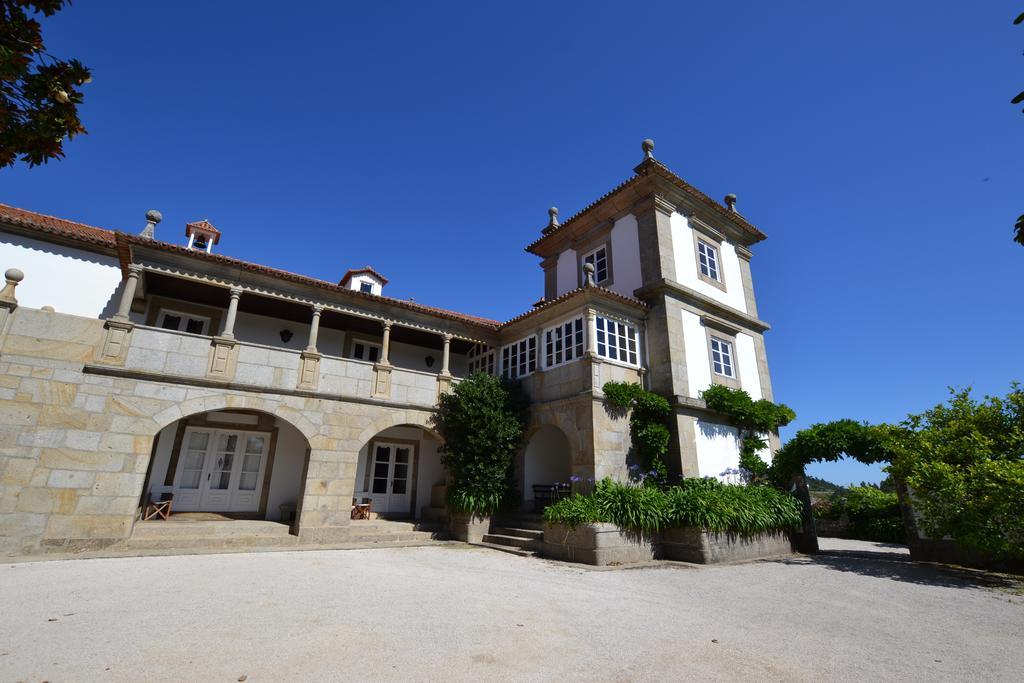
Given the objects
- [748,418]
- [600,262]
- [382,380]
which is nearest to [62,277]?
[382,380]

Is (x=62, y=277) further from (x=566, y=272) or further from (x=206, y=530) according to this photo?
(x=566, y=272)

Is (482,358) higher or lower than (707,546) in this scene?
higher

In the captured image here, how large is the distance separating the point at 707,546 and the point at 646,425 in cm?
308

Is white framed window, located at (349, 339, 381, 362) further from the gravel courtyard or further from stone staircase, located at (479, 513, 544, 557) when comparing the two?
the gravel courtyard

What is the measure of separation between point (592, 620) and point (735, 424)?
32.2ft

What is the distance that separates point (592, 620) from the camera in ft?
16.5

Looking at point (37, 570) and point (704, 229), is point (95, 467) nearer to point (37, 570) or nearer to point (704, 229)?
point (37, 570)

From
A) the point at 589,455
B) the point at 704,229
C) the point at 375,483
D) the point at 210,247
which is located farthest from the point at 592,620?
the point at 210,247

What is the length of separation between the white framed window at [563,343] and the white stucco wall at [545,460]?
213 centimetres

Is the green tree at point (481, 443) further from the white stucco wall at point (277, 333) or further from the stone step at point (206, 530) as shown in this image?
the white stucco wall at point (277, 333)

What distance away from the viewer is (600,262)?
617 inches

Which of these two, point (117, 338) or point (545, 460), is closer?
point (117, 338)

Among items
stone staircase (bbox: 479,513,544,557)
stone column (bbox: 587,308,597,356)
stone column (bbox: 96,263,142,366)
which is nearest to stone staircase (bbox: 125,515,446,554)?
stone staircase (bbox: 479,513,544,557)

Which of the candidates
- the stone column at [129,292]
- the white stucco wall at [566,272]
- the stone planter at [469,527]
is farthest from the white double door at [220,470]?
the white stucco wall at [566,272]
